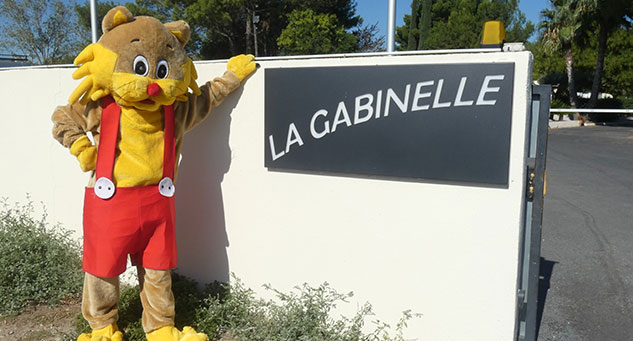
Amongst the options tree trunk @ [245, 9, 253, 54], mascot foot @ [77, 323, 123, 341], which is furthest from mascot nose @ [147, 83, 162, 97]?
tree trunk @ [245, 9, 253, 54]

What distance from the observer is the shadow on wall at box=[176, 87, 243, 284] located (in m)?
3.80

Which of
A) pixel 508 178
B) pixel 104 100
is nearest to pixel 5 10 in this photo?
pixel 104 100

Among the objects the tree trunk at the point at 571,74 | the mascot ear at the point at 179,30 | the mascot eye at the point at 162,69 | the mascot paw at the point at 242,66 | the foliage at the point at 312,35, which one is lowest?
the mascot eye at the point at 162,69

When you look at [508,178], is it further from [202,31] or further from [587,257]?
[202,31]

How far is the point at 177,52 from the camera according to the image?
3160 millimetres

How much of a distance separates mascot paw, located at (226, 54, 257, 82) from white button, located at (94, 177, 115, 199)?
1.09 metres

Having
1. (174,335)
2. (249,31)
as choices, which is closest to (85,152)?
(174,335)

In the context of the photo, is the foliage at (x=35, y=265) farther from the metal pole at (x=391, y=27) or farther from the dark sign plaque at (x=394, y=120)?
the metal pole at (x=391, y=27)

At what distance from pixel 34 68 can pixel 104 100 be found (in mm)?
2238

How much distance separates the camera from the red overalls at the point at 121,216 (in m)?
3.14

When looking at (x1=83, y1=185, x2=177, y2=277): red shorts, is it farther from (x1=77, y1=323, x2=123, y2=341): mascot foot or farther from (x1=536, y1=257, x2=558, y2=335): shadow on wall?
(x1=536, y1=257, x2=558, y2=335): shadow on wall

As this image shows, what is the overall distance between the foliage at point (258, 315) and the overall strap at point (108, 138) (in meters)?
1.12

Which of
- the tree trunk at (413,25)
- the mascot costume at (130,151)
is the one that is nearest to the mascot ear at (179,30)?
the mascot costume at (130,151)

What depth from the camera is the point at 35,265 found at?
13.9ft
